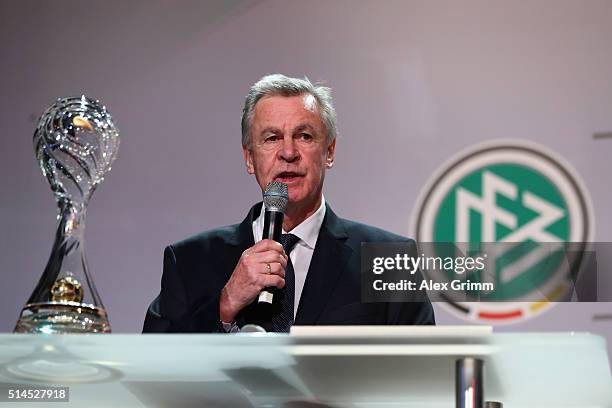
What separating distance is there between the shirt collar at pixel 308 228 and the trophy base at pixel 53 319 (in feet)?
3.91

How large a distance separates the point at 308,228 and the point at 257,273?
2.44 ft

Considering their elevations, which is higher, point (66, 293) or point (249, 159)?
point (249, 159)

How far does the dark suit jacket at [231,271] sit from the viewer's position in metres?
2.21

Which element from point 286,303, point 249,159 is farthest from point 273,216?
point 249,159

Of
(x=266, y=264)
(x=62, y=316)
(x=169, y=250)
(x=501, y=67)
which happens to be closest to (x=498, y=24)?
(x=501, y=67)

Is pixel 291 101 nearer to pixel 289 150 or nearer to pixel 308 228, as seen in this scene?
pixel 289 150

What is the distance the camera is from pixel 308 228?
8.06 ft

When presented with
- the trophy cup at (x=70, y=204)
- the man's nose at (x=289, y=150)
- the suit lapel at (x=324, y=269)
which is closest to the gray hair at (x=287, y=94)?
the man's nose at (x=289, y=150)

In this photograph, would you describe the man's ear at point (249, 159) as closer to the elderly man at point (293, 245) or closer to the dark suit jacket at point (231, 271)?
the elderly man at point (293, 245)

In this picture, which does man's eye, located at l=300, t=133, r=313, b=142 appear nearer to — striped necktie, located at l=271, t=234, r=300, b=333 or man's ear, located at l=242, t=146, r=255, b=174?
man's ear, located at l=242, t=146, r=255, b=174

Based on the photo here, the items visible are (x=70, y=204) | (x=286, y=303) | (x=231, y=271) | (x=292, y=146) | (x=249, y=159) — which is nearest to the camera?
(x=70, y=204)

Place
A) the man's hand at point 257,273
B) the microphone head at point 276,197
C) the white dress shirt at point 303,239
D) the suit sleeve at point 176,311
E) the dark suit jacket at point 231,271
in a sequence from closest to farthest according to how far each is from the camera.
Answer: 1. the man's hand at point 257,273
2. the microphone head at point 276,197
3. the suit sleeve at point 176,311
4. the dark suit jacket at point 231,271
5. the white dress shirt at point 303,239

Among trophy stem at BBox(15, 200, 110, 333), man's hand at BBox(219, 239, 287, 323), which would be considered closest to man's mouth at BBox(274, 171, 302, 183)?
man's hand at BBox(219, 239, 287, 323)

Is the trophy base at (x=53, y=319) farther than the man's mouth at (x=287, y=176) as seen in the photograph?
No
